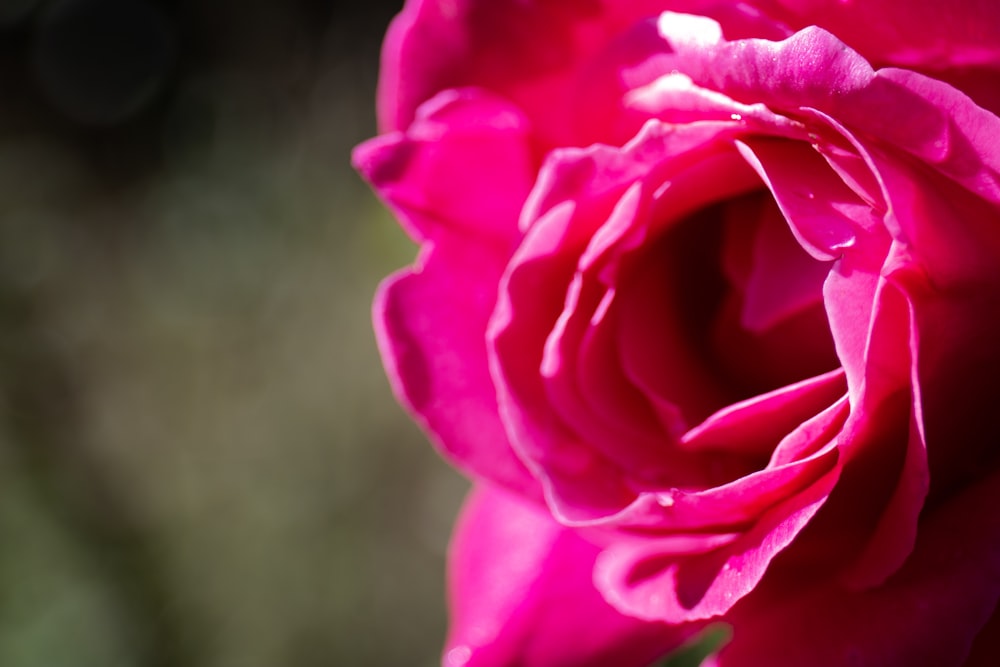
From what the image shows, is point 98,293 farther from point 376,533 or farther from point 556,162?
point 556,162

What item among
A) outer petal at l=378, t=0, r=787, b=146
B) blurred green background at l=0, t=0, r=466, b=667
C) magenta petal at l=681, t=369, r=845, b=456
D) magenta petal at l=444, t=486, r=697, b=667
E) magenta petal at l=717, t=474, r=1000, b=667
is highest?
outer petal at l=378, t=0, r=787, b=146

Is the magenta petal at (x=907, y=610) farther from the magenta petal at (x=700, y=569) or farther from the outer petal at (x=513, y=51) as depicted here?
the outer petal at (x=513, y=51)

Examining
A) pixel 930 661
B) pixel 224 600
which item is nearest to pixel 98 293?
pixel 224 600

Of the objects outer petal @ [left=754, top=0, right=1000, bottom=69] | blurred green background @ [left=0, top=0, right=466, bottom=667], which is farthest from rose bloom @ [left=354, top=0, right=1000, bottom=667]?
blurred green background @ [left=0, top=0, right=466, bottom=667]

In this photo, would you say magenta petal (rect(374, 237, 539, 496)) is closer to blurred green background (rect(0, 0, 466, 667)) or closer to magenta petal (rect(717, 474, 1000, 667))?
magenta petal (rect(717, 474, 1000, 667))

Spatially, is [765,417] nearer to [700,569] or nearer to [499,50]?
[700,569]

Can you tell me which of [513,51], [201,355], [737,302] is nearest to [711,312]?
[737,302]
